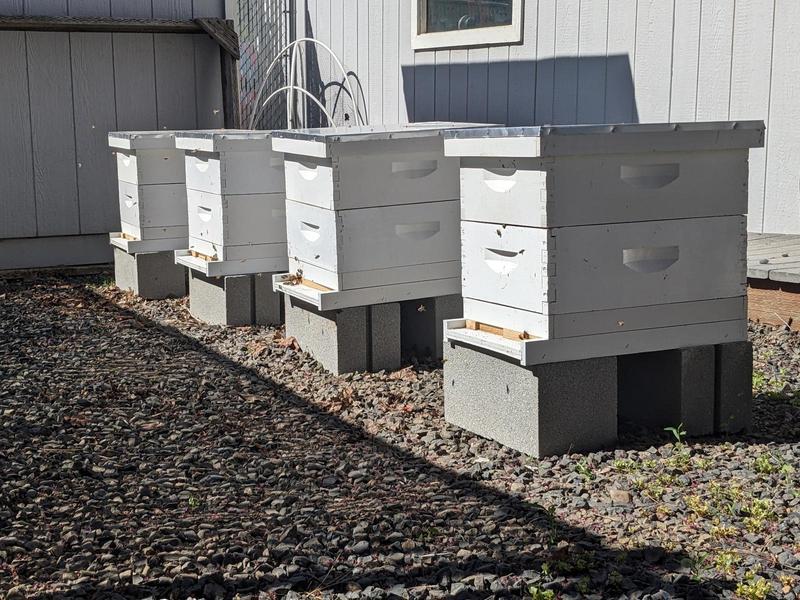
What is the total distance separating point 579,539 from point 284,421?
1.74 metres

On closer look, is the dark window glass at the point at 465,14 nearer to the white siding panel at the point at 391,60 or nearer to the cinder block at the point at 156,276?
the white siding panel at the point at 391,60

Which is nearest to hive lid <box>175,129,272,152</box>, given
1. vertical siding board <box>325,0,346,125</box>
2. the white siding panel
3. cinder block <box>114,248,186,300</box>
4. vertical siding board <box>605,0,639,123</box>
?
cinder block <box>114,248,186,300</box>

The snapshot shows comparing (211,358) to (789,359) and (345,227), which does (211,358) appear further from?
(789,359)

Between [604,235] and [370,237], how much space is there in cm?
154

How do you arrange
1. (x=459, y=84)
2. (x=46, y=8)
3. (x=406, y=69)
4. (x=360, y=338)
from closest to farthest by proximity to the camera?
(x=360, y=338) < (x=459, y=84) < (x=46, y=8) < (x=406, y=69)

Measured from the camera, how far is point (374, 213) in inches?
206

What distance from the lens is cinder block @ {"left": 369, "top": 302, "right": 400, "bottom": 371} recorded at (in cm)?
550

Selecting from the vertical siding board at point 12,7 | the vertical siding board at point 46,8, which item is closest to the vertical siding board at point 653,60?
the vertical siding board at point 46,8

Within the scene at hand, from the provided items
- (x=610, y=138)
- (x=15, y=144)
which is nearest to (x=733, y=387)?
(x=610, y=138)

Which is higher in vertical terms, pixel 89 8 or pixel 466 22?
pixel 89 8

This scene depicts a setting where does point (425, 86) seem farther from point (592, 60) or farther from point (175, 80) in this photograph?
point (175, 80)

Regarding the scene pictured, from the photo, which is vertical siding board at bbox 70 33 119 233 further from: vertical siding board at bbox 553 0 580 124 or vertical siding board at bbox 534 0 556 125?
vertical siding board at bbox 553 0 580 124

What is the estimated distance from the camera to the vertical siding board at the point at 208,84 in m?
9.31

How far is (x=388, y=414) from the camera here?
4.83 metres
